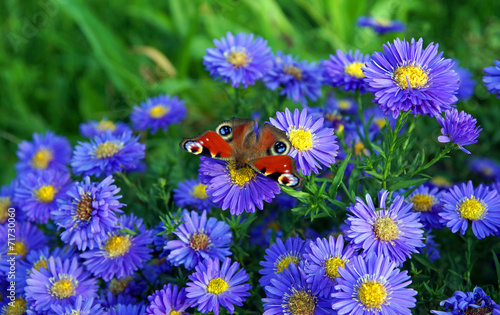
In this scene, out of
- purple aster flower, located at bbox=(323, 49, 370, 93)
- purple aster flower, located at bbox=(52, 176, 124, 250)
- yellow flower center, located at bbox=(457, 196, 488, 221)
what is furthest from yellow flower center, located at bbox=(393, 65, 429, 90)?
A: purple aster flower, located at bbox=(52, 176, 124, 250)

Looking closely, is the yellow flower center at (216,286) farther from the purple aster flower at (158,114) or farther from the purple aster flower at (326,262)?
the purple aster flower at (158,114)

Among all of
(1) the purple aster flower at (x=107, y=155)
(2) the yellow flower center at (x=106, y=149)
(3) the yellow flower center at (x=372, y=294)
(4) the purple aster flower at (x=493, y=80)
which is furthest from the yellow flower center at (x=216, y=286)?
(4) the purple aster flower at (x=493, y=80)

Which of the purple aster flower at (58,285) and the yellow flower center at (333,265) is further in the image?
the purple aster flower at (58,285)

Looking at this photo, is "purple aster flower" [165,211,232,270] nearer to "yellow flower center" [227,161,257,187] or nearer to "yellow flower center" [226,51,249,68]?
"yellow flower center" [227,161,257,187]

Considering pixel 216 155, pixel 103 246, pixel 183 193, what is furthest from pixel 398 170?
pixel 103 246

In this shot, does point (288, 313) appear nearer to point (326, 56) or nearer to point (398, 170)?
point (398, 170)

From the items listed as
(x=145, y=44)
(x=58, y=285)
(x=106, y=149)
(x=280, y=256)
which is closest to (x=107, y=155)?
(x=106, y=149)
